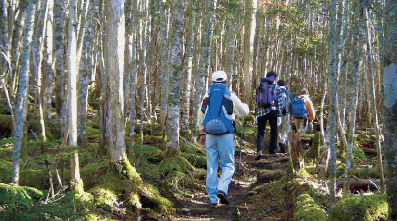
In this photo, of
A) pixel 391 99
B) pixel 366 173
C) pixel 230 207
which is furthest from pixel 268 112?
pixel 391 99

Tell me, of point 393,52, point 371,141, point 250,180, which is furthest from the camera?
point 371,141

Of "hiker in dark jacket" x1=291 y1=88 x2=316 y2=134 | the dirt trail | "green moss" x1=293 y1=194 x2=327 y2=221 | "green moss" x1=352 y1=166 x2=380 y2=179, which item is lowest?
the dirt trail

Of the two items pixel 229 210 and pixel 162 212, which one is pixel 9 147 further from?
pixel 229 210

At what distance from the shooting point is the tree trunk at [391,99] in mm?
2920

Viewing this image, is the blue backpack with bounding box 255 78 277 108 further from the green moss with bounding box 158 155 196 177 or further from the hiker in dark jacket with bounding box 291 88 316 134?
the hiker in dark jacket with bounding box 291 88 316 134

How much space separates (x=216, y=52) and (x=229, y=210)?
1026 cm

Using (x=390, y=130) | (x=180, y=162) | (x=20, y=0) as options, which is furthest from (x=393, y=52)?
(x=20, y=0)

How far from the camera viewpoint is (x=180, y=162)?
6988 millimetres

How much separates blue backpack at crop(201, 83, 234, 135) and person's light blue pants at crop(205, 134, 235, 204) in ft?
0.56

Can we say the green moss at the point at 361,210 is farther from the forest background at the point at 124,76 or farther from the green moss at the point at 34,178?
the green moss at the point at 34,178

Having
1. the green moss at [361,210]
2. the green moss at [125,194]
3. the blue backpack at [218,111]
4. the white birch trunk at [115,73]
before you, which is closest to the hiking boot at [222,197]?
the green moss at [125,194]

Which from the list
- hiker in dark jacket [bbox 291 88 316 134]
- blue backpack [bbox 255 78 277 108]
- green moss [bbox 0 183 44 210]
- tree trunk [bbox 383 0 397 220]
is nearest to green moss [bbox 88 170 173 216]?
green moss [bbox 0 183 44 210]

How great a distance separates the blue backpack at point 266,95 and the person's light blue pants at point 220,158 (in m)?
3.57

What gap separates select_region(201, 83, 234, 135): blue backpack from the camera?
5.37 meters
